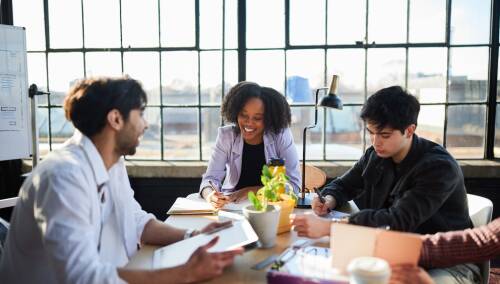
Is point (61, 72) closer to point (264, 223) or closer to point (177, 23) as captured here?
point (177, 23)

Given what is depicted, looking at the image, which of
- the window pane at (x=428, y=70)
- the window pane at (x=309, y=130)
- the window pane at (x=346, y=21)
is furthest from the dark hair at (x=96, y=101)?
the window pane at (x=428, y=70)

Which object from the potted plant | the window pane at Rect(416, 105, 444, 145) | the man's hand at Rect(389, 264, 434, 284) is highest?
the window pane at Rect(416, 105, 444, 145)

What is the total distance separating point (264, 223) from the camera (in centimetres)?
140

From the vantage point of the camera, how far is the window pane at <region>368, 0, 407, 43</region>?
3.36 m

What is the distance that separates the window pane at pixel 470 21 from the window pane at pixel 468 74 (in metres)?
0.08

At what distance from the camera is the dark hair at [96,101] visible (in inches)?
51.4

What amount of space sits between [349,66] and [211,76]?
1.09 meters

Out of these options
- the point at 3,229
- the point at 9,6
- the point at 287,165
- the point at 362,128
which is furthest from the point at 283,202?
the point at 9,6

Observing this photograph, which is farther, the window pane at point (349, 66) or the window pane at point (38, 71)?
the window pane at point (38, 71)

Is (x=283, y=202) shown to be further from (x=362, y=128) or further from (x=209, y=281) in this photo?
(x=362, y=128)

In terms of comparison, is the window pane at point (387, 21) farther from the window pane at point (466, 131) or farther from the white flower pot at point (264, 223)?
the white flower pot at point (264, 223)

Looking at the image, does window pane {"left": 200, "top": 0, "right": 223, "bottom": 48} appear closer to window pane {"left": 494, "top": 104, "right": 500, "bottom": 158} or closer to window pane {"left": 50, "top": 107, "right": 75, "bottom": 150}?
window pane {"left": 50, "top": 107, "right": 75, "bottom": 150}

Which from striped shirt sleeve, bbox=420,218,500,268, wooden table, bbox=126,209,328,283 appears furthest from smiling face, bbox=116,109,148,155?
striped shirt sleeve, bbox=420,218,500,268

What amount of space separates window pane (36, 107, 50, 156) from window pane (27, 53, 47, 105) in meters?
0.07
